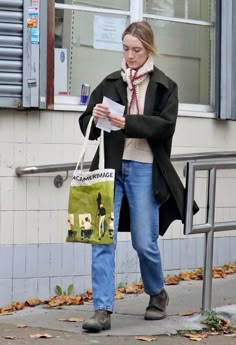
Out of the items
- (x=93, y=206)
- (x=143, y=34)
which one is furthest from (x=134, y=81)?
(x=93, y=206)

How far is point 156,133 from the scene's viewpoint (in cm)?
610

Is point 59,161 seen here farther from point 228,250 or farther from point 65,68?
point 228,250

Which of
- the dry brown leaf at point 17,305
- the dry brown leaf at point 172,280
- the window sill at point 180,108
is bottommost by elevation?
the dry brown leaf at point 17,305

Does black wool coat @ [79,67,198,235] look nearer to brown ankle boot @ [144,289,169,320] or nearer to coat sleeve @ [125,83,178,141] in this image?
coat sleeve @ [125,83,178,141]

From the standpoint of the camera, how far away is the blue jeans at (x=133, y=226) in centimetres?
611

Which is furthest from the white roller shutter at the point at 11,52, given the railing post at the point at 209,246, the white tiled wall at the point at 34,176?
the railing post at the point at 209,246

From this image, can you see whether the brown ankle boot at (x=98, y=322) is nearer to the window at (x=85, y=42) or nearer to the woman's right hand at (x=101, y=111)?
the woman's right hand at (x=101, y=111)

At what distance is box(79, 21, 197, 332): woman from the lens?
241 inches

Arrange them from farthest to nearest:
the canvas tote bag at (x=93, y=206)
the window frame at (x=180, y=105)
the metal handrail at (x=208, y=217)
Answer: the window frame at (x=180, y=105) < the metal handrail at (x=208, y=217) < the canvas tote bag at (x=93, y=206)

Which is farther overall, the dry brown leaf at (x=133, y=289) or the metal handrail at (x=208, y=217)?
the dry brown leaf at (x=133, y=289)

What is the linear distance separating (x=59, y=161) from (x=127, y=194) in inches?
56.0

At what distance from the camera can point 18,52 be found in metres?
7.33

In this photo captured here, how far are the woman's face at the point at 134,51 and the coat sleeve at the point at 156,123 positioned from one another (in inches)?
11.2

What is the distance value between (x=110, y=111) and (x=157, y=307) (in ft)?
4.79
